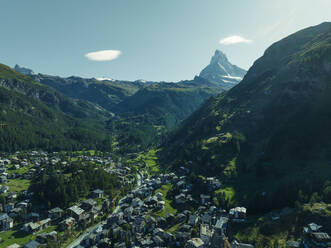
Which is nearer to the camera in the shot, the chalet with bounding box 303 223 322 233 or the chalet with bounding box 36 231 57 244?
the chalet with bounding box 303 223 322 233

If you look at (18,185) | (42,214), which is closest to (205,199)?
(42,214)

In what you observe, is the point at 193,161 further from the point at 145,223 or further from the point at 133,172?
the point at 145,223

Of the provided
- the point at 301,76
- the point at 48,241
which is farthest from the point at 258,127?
the point at 48,241

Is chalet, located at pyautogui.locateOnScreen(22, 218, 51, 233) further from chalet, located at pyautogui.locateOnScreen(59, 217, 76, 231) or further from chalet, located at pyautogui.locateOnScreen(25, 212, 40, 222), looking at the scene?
chalet, located at pyautogui.locateOnScreen(59, 217, 76, 231)

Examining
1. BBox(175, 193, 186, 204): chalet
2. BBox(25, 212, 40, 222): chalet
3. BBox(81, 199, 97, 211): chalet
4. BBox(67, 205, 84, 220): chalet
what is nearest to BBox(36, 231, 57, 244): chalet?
BBox(67, 205, 84, 220): chalet

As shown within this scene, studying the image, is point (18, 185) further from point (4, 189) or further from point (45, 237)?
point (45, 237)

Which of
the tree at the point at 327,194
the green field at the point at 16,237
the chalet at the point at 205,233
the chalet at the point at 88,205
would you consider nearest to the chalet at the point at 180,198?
the chalet at the point at 205,233

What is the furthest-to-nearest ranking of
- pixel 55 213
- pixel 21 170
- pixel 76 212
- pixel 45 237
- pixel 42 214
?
pixel 21 170
pixel 42 214
pixel 55 213
pixel 76 212
pixel 45 237
